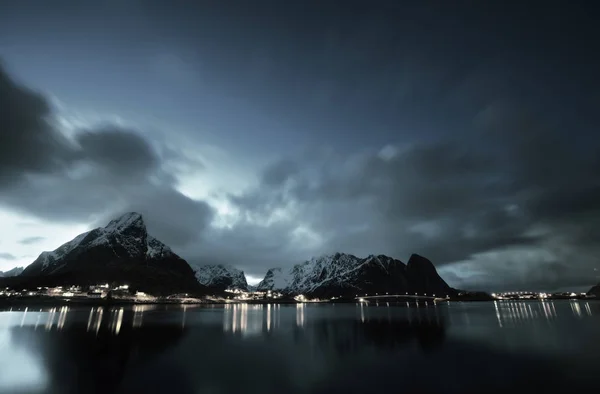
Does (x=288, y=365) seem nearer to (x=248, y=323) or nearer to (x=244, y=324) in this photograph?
(x=244, y=324)

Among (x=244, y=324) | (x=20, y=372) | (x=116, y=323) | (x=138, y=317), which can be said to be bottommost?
(x=20, y=372)

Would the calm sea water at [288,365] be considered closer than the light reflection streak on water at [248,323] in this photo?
Yes

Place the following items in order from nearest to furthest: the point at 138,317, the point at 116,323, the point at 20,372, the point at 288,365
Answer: the point at 20,372
the point at 288,365
the point at 116,323
the point at 138,317

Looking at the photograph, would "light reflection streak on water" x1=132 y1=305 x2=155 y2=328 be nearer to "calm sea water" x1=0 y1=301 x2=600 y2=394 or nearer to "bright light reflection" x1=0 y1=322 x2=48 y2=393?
"calm sea water" x1=0 y1=301 x2=600 y2=394

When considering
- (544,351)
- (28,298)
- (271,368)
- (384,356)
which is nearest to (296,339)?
(384,356)

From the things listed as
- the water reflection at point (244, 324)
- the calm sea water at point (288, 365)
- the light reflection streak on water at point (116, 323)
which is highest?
the light reflection streak on water at point (116, 323)

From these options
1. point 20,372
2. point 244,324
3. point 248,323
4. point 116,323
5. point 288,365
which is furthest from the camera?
point 248,323

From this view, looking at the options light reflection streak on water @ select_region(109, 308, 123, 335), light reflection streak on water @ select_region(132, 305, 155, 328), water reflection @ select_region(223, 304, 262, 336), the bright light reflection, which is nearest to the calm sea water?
the bright light reflection

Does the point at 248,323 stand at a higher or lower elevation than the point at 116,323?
lower

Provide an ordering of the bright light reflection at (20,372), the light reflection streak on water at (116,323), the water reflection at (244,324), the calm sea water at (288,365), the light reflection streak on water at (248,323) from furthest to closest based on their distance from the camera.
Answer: the light reflection streak on water at (248,323) < the water reflection at (244,324) < the light reflection streak on water at (116,323) < the calm sea water at (288,365) < the bright light reflection at (20,372)

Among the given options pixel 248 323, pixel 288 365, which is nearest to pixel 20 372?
pixel 288 365

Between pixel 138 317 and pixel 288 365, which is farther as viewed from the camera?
pixel 138 317

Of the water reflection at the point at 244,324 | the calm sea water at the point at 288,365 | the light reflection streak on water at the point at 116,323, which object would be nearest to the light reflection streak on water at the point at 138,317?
the light reflection streak on water at the point at 116,323

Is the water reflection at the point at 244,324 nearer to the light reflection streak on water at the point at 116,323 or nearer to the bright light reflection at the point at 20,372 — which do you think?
the light reflection streak on water at the point at 116,323
